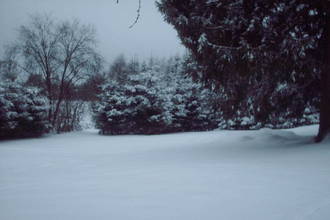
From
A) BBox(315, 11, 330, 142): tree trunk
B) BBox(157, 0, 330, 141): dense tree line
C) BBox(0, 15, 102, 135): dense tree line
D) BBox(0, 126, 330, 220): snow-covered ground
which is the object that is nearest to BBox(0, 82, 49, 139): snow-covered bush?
BBox(0, 15, 102, 135): dense tree line

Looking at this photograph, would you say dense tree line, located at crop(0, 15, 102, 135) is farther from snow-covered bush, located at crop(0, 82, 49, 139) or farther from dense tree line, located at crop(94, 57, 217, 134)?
dense tree line, located at crop(94, 57, 217, 134)

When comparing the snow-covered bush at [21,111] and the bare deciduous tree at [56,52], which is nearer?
the snow-covered bush at [21,111]

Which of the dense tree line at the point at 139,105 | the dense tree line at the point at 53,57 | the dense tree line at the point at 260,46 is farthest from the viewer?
the dense tree line at the point at 53,57

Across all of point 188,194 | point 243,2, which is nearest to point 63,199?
point 188,194

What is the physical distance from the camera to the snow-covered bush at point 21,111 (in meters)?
13.3

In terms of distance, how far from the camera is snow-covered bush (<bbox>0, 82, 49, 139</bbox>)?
13336 mm

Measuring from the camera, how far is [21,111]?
14078 millimetres

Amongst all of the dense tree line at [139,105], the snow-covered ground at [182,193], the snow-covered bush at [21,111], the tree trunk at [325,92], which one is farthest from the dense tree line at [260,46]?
the snow-covered bush at [21,111]

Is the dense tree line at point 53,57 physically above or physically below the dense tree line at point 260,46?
above

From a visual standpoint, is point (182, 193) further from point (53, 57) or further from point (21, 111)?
point (53, 57)

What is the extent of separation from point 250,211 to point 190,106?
16551 mm

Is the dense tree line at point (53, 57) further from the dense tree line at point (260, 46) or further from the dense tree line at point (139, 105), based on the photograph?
the dense tree line at point (260, 46)

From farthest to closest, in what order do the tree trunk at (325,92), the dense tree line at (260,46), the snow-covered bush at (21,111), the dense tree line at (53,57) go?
the dense tree line at (53,57) < the snow-covered bush at (21,111) < the tree trunk at (325,92) < the dense tree line at (260,46)

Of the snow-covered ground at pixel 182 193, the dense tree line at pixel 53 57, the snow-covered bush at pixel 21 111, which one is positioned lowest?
the snow-covered ground at pixel 182 193
